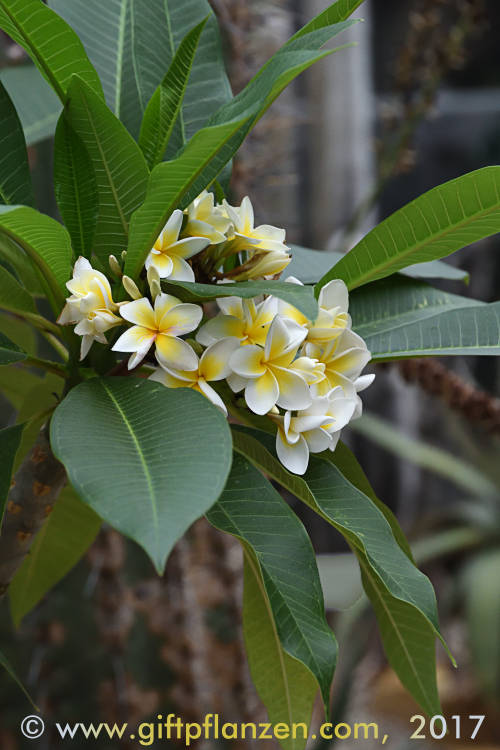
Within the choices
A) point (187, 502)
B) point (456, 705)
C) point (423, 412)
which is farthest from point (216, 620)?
point (423, 412)

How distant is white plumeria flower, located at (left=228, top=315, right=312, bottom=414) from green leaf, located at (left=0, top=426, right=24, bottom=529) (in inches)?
5.8

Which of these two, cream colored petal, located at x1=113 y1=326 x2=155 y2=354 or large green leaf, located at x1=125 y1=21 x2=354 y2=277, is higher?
large green leaf, located at x1=125 y1=21 x2=354 y2=277

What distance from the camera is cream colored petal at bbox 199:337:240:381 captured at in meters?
0.43


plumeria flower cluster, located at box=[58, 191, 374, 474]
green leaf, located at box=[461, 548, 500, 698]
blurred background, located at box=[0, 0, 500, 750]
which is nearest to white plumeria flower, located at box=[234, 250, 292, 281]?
plumeria flower cluster, located at box=[58, 191, 374, 474]

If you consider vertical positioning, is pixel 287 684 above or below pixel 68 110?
below

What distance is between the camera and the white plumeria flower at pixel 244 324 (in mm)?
439

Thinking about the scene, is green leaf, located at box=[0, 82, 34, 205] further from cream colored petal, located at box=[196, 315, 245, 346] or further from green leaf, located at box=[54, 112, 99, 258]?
cream colored petal, located at box=[196, 315, 245, 346]

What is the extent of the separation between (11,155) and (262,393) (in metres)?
0.24

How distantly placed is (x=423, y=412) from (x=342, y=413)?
2552 mm

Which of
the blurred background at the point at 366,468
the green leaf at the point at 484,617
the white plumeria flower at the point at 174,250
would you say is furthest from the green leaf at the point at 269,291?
the green leaf at the point at 484,617

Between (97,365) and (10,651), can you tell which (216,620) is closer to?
(10,651)

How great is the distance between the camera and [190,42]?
44 centimetres

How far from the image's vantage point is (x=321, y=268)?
62cm

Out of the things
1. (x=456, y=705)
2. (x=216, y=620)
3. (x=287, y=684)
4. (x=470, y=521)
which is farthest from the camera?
(x=470, y=521)
